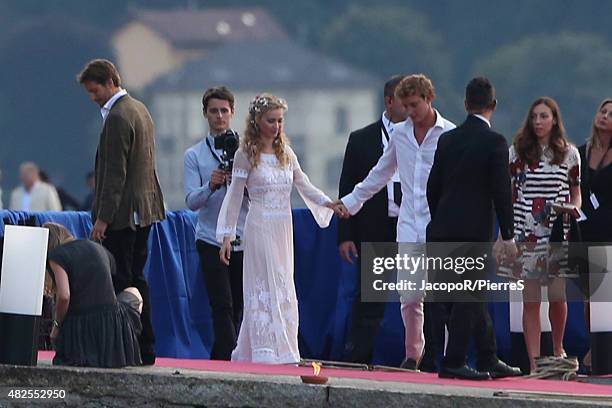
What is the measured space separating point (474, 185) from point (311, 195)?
1.77 m

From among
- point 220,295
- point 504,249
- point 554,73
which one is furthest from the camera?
point 554,73

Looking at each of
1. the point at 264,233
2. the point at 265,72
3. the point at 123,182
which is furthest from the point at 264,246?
the point at 265,72

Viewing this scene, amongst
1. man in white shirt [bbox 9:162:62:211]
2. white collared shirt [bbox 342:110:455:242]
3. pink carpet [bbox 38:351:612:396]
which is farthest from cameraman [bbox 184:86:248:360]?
man in white shirt [bbox 9:162:62:211]

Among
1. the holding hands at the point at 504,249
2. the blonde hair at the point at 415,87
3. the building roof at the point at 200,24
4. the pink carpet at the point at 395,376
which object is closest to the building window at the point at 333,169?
the building roof at the point at 200,24

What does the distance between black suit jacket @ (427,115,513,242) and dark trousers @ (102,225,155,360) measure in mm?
1609

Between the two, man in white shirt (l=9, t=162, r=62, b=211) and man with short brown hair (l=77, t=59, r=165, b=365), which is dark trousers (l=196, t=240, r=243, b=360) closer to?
man with short brown hair (l=77, t=59, r=165, b=365)

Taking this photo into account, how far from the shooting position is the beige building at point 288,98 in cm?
11862

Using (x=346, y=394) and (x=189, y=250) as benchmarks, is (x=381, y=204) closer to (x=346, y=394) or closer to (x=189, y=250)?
(x=189, y=250)

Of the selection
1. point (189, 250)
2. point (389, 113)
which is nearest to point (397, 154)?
point (389, 113)

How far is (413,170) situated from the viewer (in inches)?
444

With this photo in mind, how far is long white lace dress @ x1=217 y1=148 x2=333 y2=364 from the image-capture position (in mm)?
11406

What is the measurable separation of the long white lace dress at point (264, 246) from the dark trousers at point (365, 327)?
2.11ft

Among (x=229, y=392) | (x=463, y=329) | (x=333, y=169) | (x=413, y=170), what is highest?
(x=333, y=169)

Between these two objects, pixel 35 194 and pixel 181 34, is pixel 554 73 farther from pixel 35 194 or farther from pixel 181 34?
pixel 35 194
